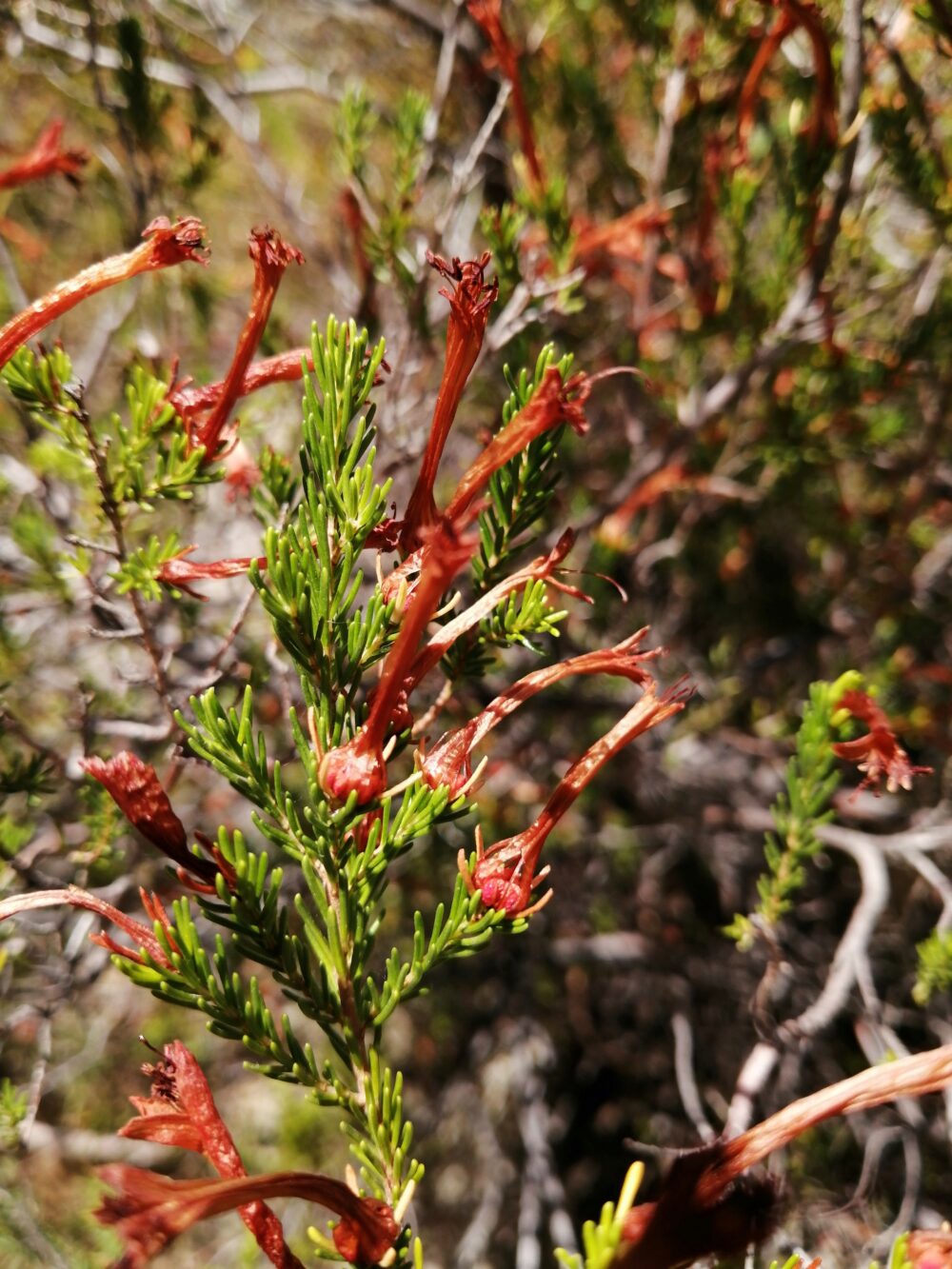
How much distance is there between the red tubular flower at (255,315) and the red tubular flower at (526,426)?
276mm

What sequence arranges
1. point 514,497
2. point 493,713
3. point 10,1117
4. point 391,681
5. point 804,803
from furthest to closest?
point 10,1117
point 804,803
point 514,497
point 493,713
point 391,681

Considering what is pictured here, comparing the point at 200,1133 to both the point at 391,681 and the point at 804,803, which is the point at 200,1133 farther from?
the point at 804,803

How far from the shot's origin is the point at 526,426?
781 millimetres

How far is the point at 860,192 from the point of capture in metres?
1.85

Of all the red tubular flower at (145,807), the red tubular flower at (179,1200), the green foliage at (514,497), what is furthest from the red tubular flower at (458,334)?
the red tubular flower at (179,1200)

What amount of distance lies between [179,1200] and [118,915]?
23cm

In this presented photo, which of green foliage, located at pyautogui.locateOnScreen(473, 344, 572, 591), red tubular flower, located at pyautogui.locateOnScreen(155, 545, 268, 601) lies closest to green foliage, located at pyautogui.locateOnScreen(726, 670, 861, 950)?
green foliage, located at pyautogui.locateOnScreen(473, 344, 572, 591)

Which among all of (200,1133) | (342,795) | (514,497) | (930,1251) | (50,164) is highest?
(50,164)

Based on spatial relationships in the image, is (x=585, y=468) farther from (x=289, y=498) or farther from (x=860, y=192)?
(x=289, y=498)

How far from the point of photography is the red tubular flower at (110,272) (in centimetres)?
87

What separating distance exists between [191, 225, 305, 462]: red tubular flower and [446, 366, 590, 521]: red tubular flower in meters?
0.28

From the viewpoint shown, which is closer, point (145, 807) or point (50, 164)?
point (145, 807)

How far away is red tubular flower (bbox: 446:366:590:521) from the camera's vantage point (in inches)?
29.9

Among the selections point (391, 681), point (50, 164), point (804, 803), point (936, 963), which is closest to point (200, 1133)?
point (391, 681)
